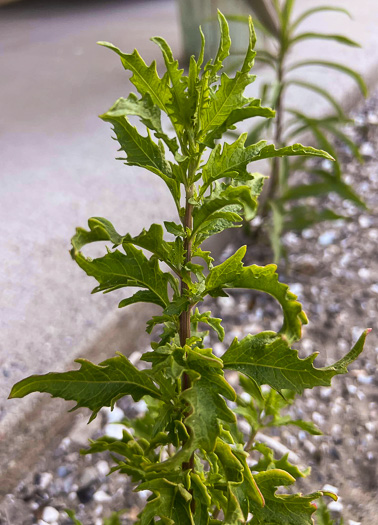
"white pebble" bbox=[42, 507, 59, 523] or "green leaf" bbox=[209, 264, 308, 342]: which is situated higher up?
"green leaf" bbox=[209, 264, 308, 342]

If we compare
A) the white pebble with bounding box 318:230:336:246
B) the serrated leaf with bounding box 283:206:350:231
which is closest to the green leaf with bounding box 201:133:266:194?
the serrated leaf with bounding box 283:206:350:231

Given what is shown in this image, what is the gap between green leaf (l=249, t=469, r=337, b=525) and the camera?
0.67 metres

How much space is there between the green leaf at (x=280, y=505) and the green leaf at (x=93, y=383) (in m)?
0.19

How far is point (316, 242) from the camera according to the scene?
2047 millimetres

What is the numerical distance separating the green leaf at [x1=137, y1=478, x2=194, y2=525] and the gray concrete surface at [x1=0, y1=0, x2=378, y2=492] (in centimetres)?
71

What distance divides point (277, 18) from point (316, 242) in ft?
2.46

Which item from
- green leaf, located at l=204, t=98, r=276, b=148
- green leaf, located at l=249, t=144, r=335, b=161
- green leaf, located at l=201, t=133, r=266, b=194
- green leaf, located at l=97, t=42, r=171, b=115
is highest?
green leaf, located at l=97, t=42, r=171, b=115

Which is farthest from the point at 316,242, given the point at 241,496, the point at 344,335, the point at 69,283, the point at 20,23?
the point at 20,23

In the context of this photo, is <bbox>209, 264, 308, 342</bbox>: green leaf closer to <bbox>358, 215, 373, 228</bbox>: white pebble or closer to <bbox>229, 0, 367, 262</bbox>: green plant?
<bbox>229, 0, 367, 262</bbox>: green plant

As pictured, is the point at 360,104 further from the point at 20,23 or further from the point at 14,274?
the point at 20,23

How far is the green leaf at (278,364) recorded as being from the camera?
1.95ft

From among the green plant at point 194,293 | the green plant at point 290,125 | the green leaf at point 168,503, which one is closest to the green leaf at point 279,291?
the green plant at point 194,293

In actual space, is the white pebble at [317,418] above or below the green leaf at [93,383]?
below

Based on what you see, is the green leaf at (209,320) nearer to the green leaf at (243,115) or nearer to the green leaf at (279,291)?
the green leaf at (279,291)
